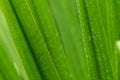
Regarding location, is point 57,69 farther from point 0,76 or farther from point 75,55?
point 75,55

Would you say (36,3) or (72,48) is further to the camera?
(72,48)

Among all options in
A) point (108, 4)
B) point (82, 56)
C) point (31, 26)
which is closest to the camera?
point (31, 26)

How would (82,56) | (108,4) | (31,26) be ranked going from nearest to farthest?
(31,26)
(108,4)
(82,56)

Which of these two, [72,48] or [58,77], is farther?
[72,48]

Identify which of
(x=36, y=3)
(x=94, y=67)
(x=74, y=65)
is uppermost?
(x=36, y=3)

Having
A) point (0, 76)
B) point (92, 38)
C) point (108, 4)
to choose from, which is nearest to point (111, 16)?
point (108, 4)

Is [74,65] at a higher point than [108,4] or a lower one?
lower

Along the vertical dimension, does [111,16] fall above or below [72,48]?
above

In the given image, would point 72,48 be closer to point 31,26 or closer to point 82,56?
point 82,56

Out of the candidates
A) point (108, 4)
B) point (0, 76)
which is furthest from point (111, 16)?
point (0, 76)
